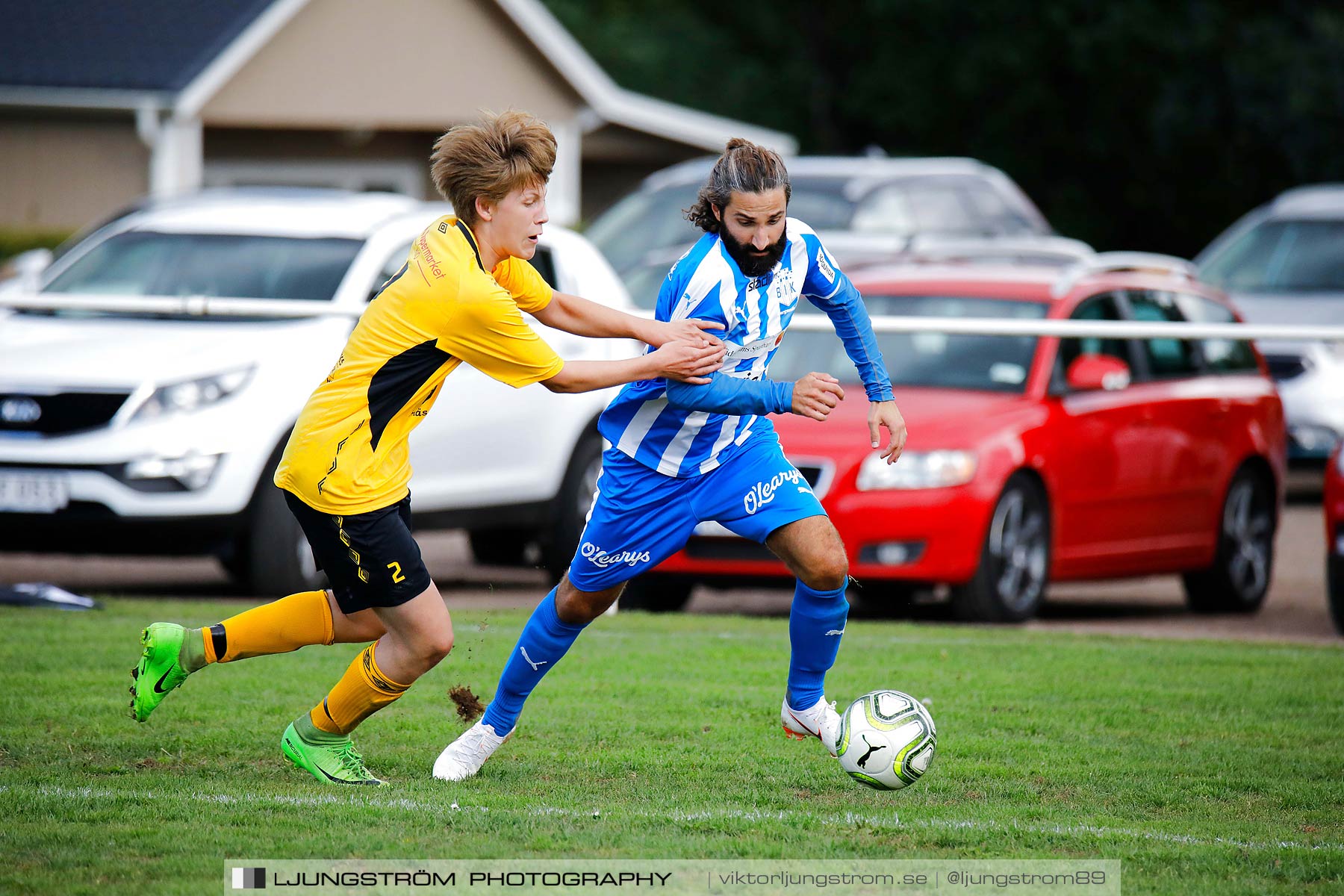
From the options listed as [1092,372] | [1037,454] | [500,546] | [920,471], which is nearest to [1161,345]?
[1092,372]

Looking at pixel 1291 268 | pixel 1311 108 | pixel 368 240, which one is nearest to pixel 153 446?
pixel 368 240

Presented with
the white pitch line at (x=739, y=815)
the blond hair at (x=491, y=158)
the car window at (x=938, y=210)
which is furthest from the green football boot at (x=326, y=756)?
the car window at (x=938, y=210)

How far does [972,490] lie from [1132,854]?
15.8ft

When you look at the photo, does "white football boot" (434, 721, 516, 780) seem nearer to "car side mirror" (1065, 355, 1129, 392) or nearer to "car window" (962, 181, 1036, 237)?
"car side mirror" (1065, 355, 1129, 392)

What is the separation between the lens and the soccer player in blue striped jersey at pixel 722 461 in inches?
232

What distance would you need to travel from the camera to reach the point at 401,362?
18.3ft

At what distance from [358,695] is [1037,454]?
17.4 ft

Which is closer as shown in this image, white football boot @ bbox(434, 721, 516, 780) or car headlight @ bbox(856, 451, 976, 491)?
white football boot @ bbox(434, 721, 516, 780)

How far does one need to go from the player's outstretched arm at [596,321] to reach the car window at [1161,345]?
6.07 m

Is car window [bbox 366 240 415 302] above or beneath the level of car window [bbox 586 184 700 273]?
beneath

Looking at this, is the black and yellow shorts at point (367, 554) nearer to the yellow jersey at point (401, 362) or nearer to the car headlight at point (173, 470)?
the yellow jersey at point (401, 362)

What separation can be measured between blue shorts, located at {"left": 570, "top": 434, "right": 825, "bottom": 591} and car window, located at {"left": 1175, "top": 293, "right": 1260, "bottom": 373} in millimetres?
6405

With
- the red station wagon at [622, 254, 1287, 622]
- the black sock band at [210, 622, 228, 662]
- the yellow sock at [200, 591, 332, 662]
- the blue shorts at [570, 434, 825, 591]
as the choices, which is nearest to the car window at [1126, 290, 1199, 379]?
the red station wagon at [622, 254, 1287, 622]

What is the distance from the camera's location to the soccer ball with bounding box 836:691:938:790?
579cm
